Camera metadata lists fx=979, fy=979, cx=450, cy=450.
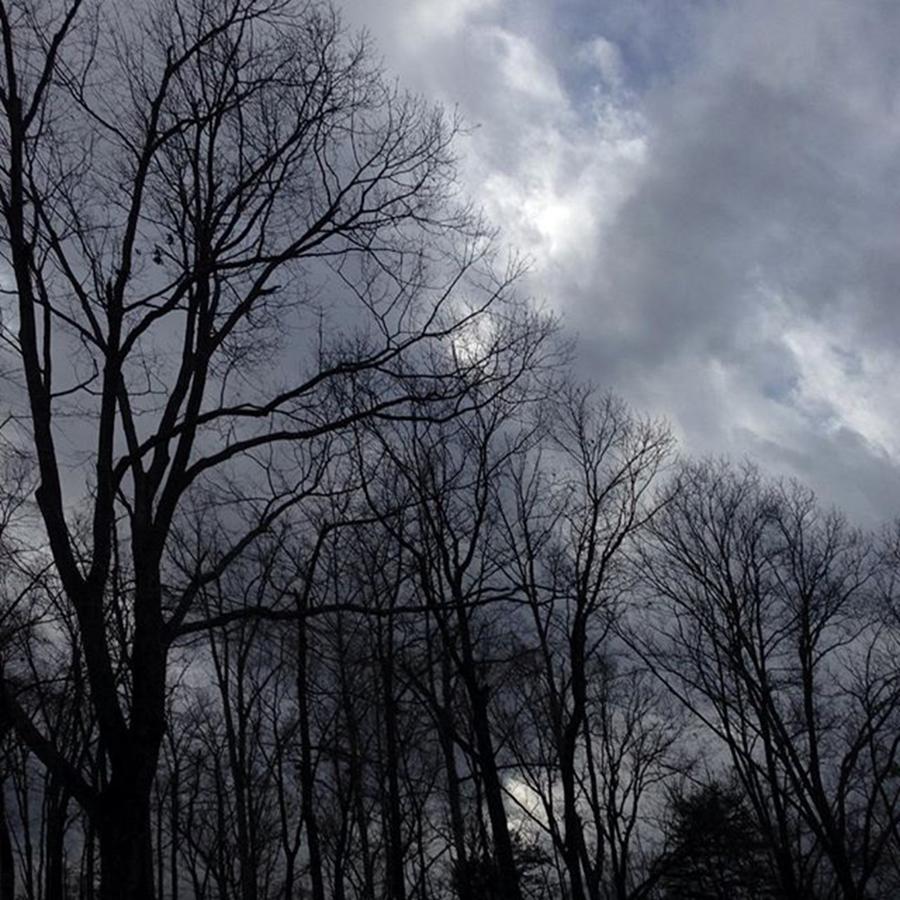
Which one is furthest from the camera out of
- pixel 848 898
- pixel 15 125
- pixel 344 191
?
pixel 848 898

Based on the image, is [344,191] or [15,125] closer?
[15,125]

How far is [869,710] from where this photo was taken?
2130cm

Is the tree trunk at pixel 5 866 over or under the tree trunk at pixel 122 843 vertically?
over

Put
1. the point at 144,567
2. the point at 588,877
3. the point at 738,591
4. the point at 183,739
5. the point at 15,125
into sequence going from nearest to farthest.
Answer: the point at 144,567 → the point at 15,125 → the point at 588,877 → the point at 738,591 → the point at 183,739

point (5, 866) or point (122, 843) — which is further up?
point (5, 866)

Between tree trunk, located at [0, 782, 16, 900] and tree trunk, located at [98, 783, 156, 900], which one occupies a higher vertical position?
tree trunk, located at [0, 782, 16, 900]

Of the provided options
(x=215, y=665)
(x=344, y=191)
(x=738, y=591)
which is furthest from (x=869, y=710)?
(x=344, y=191)

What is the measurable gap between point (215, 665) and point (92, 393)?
16.6 metres

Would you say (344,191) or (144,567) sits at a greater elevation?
(344,191)

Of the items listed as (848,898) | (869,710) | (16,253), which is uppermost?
(16,253)

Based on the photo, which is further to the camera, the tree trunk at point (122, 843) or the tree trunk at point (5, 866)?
the tree trunk at point (5, 866)

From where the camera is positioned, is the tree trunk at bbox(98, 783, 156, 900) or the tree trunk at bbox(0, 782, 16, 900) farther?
the tree trunk at bbox(0, 782, 16, 900)

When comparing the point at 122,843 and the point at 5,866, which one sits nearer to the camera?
the point at 122,843

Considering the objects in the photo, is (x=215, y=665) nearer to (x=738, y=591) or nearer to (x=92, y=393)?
(x=738, y=591)
